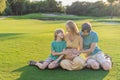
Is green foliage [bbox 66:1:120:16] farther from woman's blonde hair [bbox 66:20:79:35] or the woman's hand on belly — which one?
woman's blonde hair [bbox 66:20:79:35]

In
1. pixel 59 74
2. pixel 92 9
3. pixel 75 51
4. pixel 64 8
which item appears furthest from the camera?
pixel 64 8

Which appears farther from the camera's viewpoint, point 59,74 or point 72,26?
point 72,26

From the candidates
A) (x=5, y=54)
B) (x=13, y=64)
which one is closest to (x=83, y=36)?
(x=13, y=64)

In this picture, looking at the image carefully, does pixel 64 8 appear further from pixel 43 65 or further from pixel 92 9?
pixel 43 65

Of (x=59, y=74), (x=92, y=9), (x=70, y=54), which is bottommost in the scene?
(x=92, y=9)

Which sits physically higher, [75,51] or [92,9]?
[75,51]

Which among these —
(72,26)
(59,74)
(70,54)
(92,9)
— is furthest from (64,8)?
(59,74)

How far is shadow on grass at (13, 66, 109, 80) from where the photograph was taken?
8.95 metres

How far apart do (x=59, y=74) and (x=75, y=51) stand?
94 centimetres

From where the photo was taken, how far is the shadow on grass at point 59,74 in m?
8.95

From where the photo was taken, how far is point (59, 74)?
9.41 meters

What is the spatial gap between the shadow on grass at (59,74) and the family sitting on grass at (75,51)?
0.63 ft

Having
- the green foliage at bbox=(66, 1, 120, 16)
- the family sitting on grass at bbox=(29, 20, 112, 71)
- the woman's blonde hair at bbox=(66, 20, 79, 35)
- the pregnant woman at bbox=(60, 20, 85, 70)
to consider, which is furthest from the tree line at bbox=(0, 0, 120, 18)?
the woman's blonde hair at bbox=(66, 20, 79, 35)

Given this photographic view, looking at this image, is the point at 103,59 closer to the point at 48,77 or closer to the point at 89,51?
the point at 89,51
